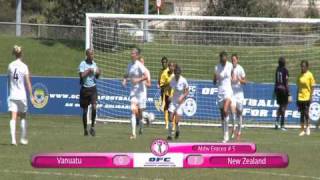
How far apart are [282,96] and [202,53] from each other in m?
5.81

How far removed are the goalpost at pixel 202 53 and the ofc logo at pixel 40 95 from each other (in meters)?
2.17

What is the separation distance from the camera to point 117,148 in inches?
652

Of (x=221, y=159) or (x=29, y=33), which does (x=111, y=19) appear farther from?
(x=29, y=33)

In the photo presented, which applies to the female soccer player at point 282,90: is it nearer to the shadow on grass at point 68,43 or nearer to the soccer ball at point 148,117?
the soccer ball at point 148,117

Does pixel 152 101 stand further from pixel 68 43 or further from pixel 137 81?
pixel 68 43

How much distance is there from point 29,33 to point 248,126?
25.4 m

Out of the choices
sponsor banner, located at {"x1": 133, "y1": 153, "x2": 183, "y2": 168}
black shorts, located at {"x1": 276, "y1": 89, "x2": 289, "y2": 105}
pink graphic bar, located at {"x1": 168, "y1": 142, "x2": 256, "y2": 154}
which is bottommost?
black shorts, located at {"x1": 276, "y1": 89, "x2": 289, "y2": 105}

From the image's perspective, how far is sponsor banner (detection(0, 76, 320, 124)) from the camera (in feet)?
89.0

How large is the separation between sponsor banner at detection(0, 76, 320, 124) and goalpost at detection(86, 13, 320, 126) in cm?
3

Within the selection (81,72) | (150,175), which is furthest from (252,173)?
(81,72)

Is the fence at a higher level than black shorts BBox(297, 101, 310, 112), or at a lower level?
lower

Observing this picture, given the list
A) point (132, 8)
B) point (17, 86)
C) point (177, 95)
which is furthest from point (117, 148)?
point (132, 8)

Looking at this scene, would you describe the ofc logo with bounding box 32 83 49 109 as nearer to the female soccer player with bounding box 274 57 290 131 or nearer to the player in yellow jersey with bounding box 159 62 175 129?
the player in yellow jersey with bounding box 159 62 175 129

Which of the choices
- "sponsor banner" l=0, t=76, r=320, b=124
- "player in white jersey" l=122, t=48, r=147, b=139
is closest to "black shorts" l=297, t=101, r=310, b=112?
"sponsor banner" l=0, t=76, r=320, b=124
